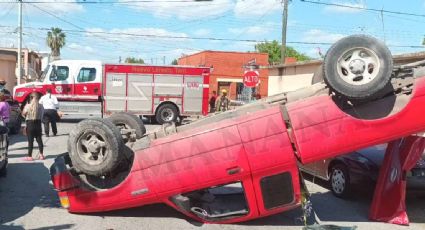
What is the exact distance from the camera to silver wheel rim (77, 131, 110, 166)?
677 cm

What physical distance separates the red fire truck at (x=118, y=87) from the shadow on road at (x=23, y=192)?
37.8ft

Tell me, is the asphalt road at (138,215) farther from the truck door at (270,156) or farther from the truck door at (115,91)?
the truck door at (115,91)

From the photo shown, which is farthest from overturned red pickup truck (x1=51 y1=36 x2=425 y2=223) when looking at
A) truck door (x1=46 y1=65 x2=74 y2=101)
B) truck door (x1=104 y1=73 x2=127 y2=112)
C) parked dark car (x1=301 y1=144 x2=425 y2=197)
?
truck door (x1=46 y1=65 x2=74 y2=101)

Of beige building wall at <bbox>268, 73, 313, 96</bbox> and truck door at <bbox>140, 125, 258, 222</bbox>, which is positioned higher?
beige building wall at <bbox>268, 73, 313, 96</bbox>

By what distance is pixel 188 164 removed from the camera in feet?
21.6

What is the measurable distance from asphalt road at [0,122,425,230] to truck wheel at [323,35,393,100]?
213 centimetres

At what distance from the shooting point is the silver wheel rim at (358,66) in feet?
20.0

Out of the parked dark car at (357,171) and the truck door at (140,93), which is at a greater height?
the truck door at (140,93)

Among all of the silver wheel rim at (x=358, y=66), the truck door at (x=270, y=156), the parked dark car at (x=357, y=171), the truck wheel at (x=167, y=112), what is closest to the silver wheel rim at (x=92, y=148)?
the truck door at (x=270, y=156)

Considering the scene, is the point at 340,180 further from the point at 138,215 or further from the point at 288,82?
the point at 288,82

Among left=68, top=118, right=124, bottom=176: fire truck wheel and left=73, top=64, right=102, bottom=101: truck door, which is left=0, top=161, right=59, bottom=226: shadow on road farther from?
left=73, top=64, right=102, bottom=101: truck door

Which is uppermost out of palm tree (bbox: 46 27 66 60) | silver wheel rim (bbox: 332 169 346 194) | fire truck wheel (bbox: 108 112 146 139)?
palm tree (bbox: 46 27 66 60)

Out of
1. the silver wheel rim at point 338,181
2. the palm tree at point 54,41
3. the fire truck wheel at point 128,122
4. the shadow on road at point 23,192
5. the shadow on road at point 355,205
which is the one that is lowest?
the shadow on road at point 23,192

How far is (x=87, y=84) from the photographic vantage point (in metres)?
22.7
